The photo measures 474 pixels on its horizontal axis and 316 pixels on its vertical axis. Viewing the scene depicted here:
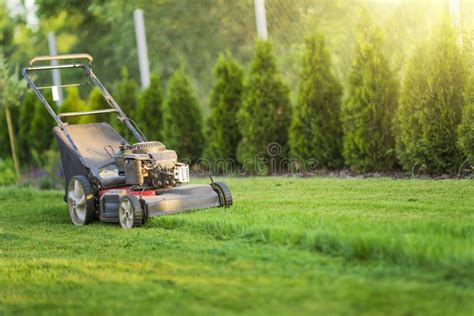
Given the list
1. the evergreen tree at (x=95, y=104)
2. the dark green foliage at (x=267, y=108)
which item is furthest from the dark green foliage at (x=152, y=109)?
the dark green foliage at (x=267, y=108)

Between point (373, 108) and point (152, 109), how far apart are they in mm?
5756

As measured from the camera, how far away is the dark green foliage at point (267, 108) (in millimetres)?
11578

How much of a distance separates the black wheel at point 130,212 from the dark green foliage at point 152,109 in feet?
24.1

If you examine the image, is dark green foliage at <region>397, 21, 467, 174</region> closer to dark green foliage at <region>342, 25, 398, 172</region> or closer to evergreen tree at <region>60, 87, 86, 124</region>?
dark green foliage at <region>342, 25, 398, 172</region>

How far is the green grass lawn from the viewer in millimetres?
3910

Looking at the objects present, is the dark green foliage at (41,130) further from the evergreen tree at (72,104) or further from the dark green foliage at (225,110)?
the dark green foliage at (225,110)

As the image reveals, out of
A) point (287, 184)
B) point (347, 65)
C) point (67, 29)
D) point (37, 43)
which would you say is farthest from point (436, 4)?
point (37, 43)

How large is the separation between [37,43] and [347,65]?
2113cm

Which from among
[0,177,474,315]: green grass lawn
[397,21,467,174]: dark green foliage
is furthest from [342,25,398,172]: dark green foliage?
[0,177,474,315]: green grass lawn

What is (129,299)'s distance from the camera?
4.22 meters

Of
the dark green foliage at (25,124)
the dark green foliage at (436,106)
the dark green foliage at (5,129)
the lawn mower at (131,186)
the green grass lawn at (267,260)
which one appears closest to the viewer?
the green grass lawn at (267,260)

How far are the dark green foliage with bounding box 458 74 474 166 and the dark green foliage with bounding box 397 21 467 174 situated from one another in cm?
36

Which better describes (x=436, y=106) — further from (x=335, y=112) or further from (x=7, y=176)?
(x=7, y=176)

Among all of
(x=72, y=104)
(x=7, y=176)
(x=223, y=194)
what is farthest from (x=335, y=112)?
(x=72, y=104)
